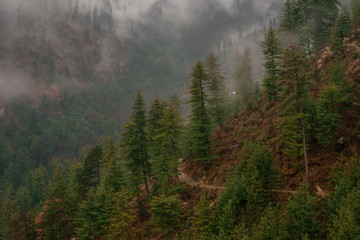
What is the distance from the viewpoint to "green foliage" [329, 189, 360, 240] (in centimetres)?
1179

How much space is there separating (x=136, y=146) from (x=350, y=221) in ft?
80.2

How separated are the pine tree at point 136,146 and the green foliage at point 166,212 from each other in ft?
24.6

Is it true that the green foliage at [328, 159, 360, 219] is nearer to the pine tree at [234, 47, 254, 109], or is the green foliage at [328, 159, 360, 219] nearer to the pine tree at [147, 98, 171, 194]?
the pine tree at [147, 98, 171, 194]

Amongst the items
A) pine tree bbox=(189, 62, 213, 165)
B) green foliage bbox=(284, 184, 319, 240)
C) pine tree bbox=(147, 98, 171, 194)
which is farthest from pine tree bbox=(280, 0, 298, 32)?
green foliage bbox=(284, 184, 319, 240)

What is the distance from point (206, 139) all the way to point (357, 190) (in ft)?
61.1

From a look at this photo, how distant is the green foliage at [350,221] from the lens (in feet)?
38.7

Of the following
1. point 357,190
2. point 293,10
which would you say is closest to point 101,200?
point 357,190

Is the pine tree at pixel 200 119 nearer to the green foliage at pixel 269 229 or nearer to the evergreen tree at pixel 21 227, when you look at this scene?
the green foliage at pixel 269 229

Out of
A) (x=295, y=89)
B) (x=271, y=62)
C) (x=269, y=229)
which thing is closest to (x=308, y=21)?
(x=271, y=62)

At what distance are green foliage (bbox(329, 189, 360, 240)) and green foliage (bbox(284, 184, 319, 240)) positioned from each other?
1.17 metres

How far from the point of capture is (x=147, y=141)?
32.8m

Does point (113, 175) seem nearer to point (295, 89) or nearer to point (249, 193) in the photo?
point (249, 193)

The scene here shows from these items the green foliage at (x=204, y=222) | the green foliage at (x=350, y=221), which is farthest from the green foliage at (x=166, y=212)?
the green foliage at (x=350, y=221)

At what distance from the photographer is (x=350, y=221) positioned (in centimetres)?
1195
